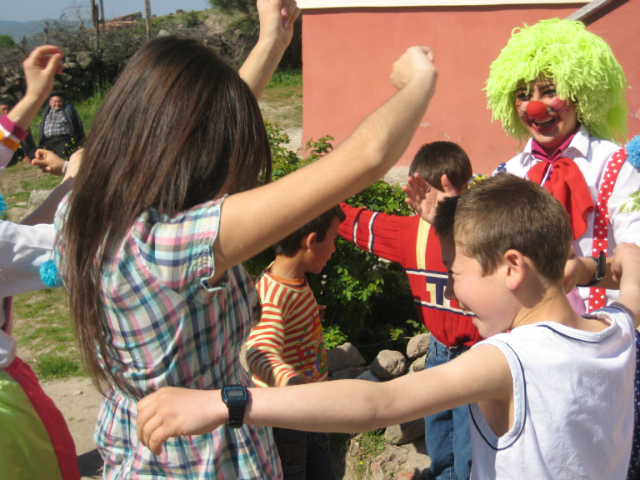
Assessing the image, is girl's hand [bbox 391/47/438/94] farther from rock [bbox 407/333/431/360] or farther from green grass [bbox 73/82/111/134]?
green grass [bbox 73/82/111/134]

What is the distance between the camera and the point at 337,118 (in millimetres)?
8023

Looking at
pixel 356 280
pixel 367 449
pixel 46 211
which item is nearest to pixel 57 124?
pixel 356 280

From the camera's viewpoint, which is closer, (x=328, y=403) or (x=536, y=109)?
(x=328, y=403)

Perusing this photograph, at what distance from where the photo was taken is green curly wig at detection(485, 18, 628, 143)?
2.23 m

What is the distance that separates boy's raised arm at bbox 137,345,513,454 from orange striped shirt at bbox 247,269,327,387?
872mm

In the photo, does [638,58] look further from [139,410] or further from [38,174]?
[38,174]

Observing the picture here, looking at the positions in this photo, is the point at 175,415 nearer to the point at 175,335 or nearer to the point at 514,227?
the point at 175,335

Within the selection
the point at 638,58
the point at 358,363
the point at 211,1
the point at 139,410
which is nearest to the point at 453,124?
the point at 638,58

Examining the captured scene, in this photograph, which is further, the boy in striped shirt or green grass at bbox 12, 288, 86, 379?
green grass at bbox 12, 288, 86, 379

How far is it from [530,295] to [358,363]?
91.3 inches

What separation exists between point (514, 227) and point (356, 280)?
7.02ft

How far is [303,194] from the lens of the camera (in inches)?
40.8

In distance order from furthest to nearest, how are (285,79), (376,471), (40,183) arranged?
1. (285,79)
2. (40,183)
3. (376,471)

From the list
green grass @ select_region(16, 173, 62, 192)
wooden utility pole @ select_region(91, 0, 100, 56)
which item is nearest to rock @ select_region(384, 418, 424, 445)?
green grass @ select_region(16, 173, 62, 192)
